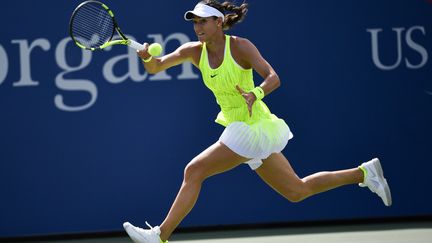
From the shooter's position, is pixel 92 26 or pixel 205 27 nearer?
pixel 205 27

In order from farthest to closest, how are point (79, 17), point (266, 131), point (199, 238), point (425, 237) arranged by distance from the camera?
point (199, 238) < point (425, 237) < point (79, 17) < point (266, 131)

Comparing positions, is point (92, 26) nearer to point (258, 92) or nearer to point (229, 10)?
point (229, 10)

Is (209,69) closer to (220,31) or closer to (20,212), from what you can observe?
(220,31)

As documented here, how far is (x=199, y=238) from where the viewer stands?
20.8 ft

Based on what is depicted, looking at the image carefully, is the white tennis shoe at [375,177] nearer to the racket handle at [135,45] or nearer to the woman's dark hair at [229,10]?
the woman's dark hair at [229,10]

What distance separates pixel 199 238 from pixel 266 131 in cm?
165

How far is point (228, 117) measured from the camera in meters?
5.00

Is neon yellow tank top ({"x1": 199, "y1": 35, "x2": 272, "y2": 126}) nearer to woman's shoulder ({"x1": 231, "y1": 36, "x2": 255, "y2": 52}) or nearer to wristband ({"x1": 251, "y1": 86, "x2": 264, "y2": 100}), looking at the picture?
woman's shoulder ({"x1": 231, "y1": 36, "x2": 255, "y2": 52})

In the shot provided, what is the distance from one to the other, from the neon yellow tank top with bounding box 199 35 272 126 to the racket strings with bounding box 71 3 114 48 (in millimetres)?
612

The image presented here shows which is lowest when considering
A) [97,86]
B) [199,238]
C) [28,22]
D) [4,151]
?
[199,238]

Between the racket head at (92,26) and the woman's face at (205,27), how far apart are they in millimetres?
559

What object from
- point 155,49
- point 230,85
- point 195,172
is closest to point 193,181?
point 195,172

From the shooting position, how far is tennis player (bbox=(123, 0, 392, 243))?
15.7 ft

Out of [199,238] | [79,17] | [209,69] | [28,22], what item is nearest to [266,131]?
[209,69]
